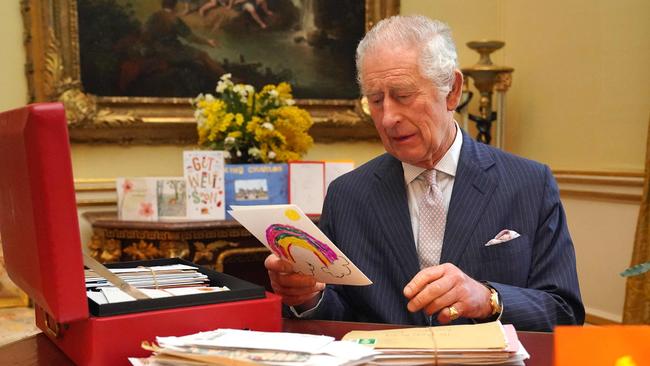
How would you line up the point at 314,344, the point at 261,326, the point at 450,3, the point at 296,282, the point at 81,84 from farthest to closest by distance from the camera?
the point at 450,3 → the point at 81,84 → the point at 296,282 → the point at 261,326 → the point at 314,344

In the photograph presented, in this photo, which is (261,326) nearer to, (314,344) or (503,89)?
(314,344)

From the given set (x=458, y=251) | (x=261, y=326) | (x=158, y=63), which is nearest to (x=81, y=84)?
(x=158, y=63)

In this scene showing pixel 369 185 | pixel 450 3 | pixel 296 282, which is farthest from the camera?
pixel 450 3

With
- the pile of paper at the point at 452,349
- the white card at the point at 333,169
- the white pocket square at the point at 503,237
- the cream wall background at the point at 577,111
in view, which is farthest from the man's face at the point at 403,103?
the cream wall background at the point at 577,111

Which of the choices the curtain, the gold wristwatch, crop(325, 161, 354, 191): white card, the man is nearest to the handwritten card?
crop(325, 161, 354, 191): white card

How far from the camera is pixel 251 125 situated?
12.6 ft

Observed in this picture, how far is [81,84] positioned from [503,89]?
2.83 metres

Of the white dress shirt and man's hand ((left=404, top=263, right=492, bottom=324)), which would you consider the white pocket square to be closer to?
the white dress shirt

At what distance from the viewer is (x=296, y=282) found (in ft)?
5.70

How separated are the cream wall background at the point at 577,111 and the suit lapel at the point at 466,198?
2611 mm

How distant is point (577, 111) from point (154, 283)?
400 cm

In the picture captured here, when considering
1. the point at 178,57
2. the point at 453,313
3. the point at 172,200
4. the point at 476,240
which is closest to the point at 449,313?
the point at 453,313

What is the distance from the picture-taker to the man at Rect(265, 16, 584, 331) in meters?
1.99

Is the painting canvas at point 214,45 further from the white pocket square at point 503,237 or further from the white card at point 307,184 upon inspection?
the white pocket square at point 503,237
